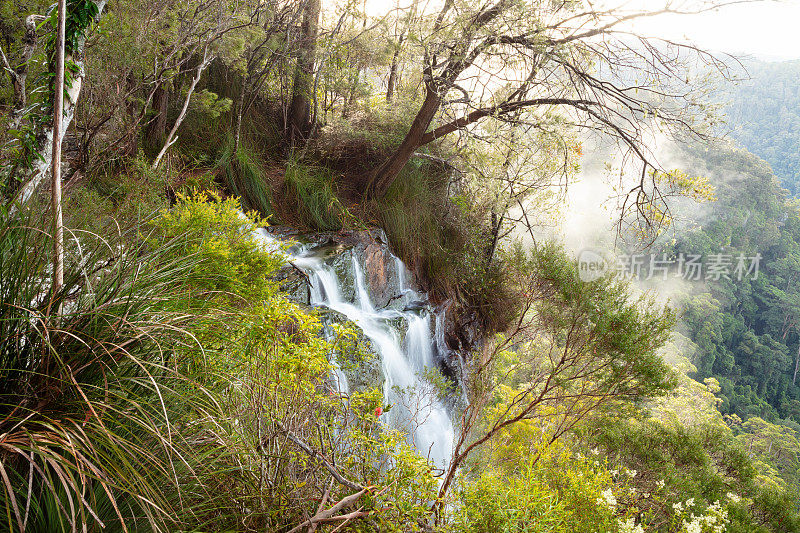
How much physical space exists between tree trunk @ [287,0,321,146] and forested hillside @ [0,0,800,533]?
0.14 ft


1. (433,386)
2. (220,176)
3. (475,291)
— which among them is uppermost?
(220,176)

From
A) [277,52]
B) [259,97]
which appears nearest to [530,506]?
[277,52]

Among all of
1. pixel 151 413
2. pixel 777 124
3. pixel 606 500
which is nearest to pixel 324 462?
pixel 151 413

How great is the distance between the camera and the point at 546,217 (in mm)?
8250

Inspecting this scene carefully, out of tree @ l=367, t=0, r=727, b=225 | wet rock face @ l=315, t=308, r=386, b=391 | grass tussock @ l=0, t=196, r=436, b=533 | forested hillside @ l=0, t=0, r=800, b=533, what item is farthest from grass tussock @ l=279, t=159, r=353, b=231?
grass tussock @ l=0, t=196, r=436, b=533

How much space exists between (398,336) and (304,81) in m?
4.50

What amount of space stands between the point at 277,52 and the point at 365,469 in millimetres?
6404

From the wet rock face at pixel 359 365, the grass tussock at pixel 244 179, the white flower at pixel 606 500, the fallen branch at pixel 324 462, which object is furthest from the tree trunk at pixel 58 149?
the grass tussock at pixel 244 179

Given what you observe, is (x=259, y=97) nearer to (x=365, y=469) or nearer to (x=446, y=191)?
(x=446, y=191)

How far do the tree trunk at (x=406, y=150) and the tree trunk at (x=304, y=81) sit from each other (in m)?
1.45

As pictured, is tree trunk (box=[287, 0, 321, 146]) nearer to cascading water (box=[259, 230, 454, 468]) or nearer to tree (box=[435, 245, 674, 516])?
cascading water (box=[259, 230, 454, 468])

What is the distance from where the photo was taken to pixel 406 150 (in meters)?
6.86

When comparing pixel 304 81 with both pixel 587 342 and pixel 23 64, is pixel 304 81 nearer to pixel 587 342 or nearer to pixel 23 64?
pixel 23 64

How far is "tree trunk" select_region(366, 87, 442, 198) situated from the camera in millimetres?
6223
